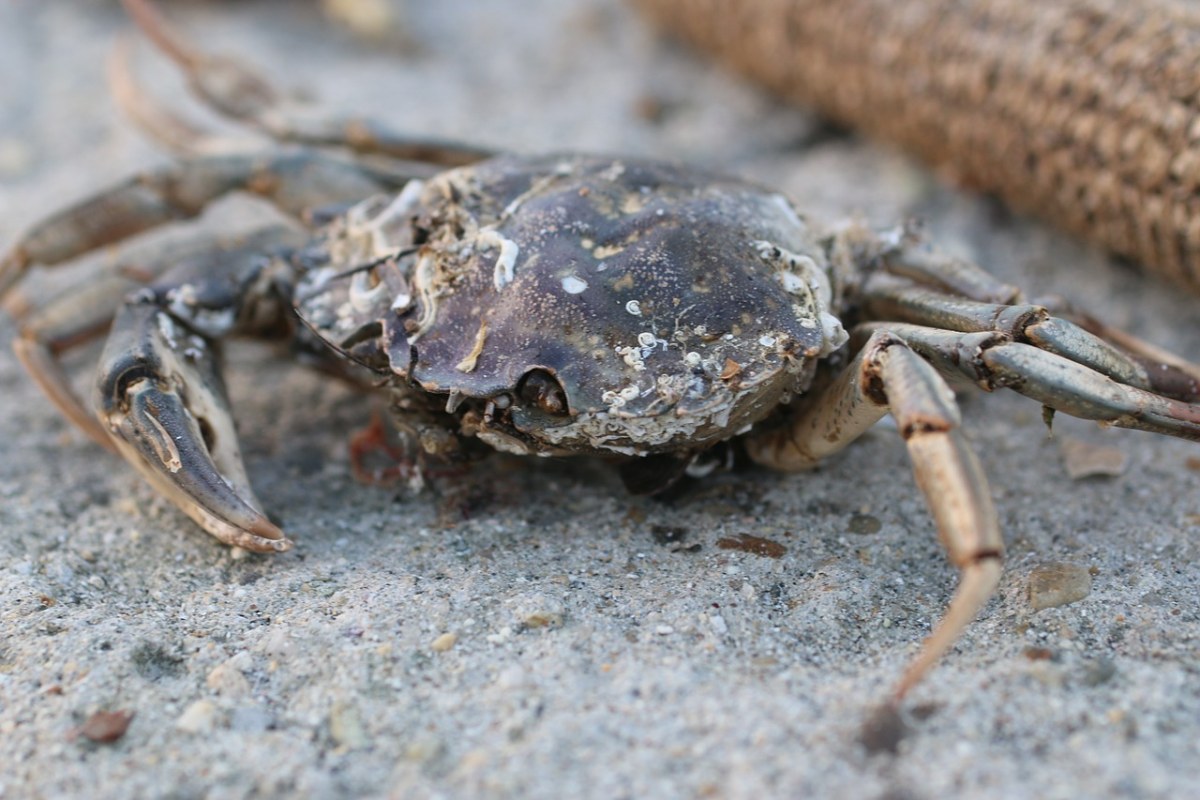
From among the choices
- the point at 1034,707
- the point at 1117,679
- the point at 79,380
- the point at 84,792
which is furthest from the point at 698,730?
the point at 79,380

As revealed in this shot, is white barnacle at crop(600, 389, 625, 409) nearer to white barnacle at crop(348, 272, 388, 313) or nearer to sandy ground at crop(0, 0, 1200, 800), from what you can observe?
sandy ground at crop(0, 0, 1200, 800)

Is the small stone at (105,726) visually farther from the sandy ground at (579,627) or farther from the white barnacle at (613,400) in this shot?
the white barnacle at (613,400)

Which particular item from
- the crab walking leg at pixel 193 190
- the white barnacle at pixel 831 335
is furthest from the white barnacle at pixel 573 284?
the crab walking leg at pixel 193 190

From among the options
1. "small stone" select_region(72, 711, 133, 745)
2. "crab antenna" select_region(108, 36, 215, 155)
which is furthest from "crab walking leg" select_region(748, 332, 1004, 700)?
"crab antenna" select_region(108, 36, 215, 155)

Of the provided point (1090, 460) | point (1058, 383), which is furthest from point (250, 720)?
point (1090, 460)

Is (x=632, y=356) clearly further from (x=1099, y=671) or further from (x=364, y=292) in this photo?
(x=1099, y=671)

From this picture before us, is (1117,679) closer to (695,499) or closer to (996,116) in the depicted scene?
(695,499)

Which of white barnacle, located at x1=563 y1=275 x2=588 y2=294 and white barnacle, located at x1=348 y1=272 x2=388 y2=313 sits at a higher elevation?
white barnacle, located at x1=563 y1=275 x2=588 y2=294
